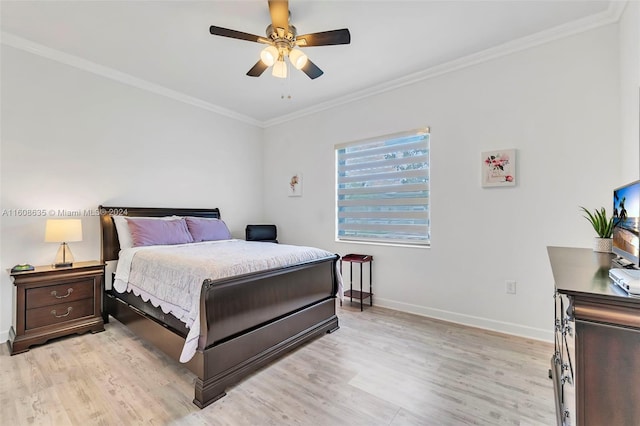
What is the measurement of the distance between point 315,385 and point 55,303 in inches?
102

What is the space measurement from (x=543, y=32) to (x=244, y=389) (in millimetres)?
3903

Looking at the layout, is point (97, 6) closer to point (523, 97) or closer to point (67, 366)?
point (67, 366)

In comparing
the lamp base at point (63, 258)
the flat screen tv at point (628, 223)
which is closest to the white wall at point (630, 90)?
the flat screen tv at point (628, 223)

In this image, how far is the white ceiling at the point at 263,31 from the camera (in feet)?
7.50

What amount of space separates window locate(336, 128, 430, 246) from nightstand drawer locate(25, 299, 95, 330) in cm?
302

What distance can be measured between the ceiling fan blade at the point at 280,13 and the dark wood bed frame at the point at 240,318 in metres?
1.95

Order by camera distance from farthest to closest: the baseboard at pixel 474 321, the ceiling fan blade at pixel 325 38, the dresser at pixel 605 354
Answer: the baseboard at pixel 474 321
the ceiling fan blade at pixel 325 38
the dresser at pixel 605 354

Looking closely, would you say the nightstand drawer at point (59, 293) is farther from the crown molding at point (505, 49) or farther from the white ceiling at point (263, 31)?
the crown molding at point (505, 49)

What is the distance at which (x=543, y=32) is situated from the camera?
8.48 feet

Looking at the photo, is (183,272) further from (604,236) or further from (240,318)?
(604,236)

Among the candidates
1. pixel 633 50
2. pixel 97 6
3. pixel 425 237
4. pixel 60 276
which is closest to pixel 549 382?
pixel 425 237

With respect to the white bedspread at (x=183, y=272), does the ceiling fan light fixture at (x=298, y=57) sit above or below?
above

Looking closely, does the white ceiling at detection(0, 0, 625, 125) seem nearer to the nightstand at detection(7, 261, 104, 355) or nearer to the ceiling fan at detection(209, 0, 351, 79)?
the ceiling fan at detection(209, 0, 351, 79)

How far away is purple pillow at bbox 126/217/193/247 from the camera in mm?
3100
